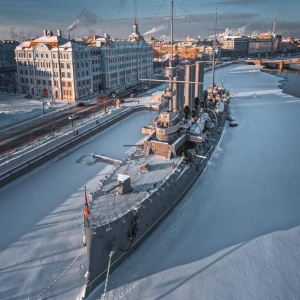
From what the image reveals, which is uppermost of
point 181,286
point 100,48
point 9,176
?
point 100,48

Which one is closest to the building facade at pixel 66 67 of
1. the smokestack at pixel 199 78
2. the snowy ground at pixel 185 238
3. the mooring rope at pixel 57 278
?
the smokestack at pixel 199 78

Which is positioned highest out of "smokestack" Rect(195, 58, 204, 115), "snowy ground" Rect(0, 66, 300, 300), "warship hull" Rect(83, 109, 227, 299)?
"smokestack" Rect(195, 58, 204, 115)

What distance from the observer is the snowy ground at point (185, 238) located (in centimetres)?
1378

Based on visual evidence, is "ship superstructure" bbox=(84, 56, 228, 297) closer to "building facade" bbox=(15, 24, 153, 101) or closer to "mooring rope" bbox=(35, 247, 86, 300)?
"mooring rope" bbox=(35, 247, 86, 300)

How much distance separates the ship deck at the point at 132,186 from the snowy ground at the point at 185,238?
2.64 metres

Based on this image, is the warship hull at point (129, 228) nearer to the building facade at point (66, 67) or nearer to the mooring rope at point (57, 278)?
the mooring rope at point (57, 278)

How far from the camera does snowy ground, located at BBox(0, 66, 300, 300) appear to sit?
1378 centimetres

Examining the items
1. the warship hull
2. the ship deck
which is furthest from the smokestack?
the warship hull

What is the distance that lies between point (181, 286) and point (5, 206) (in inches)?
502

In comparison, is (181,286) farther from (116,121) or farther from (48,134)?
(116,121)

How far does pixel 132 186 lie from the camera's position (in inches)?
695

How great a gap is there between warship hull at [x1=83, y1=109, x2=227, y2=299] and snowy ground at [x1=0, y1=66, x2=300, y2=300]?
1.80 feet

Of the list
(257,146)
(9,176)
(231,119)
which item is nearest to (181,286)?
(9,176)

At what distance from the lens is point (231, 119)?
44000mm
